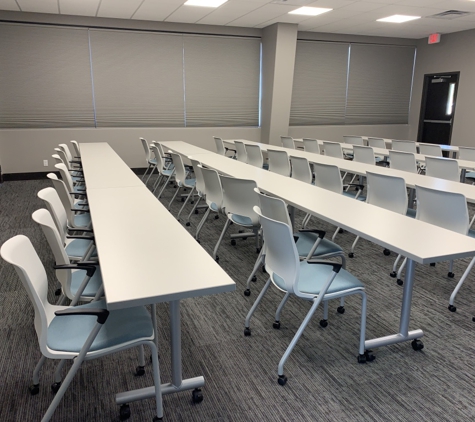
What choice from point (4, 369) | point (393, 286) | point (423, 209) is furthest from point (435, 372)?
point (4, 369)

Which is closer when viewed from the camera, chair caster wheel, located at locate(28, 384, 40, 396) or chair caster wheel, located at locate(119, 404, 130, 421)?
chair caster wheel, located at locate(119, 404, 130, 421)

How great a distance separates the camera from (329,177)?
4375 millimetres

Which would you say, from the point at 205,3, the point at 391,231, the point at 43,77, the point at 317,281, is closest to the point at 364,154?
the point at 205,3

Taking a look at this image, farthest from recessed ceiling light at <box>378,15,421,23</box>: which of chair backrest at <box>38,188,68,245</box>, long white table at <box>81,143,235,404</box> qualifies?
chair backrest at <box>38,188,68,245</box>

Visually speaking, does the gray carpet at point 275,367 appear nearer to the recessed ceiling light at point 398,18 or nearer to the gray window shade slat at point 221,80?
the recessed ceiling light at point 398,18

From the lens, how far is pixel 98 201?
2.99m

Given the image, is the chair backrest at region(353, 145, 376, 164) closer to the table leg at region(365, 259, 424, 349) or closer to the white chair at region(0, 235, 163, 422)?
the table leg at region(365, 259, 424, 349)

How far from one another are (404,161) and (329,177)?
5.01ft

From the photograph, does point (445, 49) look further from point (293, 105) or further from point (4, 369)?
point (4, 369)

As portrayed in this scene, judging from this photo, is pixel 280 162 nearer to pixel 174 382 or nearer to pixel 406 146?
pixel 406 146

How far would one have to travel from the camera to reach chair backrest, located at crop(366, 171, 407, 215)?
3.56m

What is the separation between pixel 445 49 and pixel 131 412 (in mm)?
10329

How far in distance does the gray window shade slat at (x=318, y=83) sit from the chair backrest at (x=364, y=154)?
3867 mm

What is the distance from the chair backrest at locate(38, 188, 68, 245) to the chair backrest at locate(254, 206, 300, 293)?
1317mm
